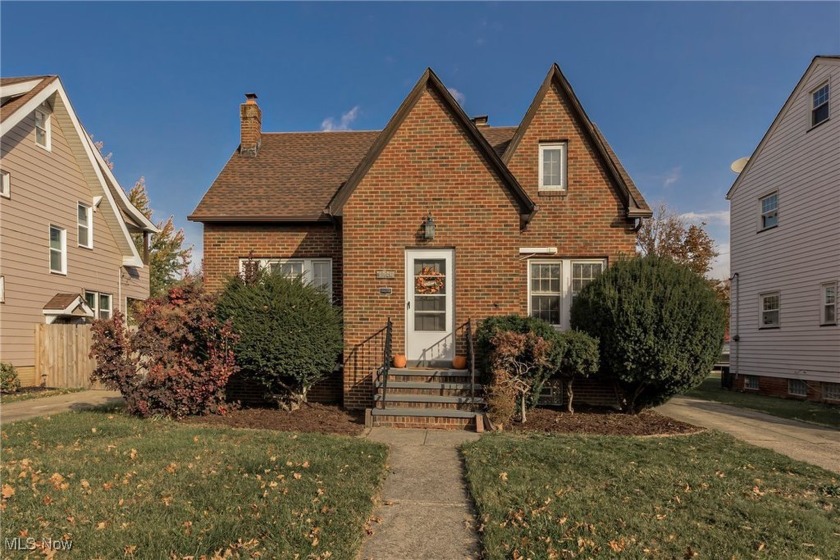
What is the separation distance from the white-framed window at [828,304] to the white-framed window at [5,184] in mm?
22512

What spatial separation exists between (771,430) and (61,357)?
17022 millimetres

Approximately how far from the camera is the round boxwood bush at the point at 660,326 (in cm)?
852

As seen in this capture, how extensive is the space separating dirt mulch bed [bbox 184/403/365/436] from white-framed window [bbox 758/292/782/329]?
14879 millimetres

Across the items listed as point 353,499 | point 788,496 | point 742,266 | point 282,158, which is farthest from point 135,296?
point 742,266

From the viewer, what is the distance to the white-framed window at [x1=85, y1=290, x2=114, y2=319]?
16.4 meters

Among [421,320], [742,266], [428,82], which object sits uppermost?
[428,82]

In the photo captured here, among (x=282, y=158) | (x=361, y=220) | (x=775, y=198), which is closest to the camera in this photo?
(x=361, y=220)

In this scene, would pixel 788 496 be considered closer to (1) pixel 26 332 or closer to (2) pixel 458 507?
(2) pixel 458 507

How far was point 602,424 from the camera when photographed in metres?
8.37

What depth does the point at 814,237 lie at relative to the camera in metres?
14.6

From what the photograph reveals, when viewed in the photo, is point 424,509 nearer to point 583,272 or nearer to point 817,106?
point 583,272

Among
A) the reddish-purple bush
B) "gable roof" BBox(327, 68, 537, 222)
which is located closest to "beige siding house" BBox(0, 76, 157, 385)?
the reddish-purple bush

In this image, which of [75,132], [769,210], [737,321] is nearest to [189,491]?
[75,132]

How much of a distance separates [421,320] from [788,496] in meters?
6.22
